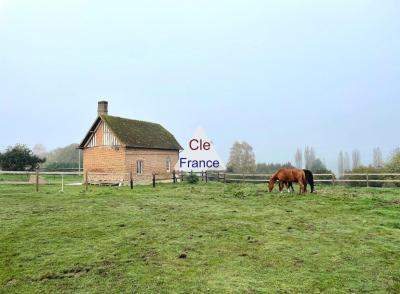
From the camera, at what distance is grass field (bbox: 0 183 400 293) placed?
6.70 meters

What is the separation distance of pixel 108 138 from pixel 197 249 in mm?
26103

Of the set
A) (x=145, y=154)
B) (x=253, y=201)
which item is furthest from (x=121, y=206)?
(x=145, y=154)

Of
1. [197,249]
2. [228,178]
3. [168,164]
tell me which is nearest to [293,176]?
[197,249]

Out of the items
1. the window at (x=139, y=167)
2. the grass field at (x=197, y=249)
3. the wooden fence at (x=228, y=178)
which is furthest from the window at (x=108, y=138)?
the grass field at (x=197, y=249)

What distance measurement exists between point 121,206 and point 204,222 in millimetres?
4494

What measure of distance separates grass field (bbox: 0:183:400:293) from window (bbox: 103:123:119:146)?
18.6 meters

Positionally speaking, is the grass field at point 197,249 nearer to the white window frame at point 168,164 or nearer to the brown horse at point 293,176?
the brown horse at point 293,176

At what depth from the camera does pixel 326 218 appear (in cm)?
1272

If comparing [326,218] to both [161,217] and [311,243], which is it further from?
[161,217]

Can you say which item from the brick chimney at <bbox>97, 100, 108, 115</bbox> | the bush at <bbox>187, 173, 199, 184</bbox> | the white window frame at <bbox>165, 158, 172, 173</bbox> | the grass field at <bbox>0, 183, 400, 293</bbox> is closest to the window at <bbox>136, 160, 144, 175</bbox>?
the white window frame at <bbox>165, 158, 172, 173</bbox>

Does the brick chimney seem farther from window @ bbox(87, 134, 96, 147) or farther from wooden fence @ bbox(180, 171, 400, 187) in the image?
wooden fence @ bbox(180, 171, 400, 187)

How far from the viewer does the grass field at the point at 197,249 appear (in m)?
6.70

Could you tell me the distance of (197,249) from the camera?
343 inches

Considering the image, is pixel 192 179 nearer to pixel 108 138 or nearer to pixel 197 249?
pixel 108 138
